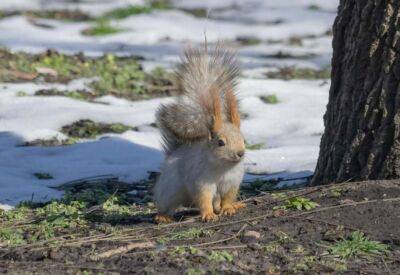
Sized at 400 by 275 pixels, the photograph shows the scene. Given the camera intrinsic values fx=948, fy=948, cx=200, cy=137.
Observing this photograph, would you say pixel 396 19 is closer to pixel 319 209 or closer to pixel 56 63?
pixel 319 209

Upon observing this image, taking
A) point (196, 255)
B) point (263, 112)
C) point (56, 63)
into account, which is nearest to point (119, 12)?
point (56, 63)

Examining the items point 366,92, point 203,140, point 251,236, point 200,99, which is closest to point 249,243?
point 251,236

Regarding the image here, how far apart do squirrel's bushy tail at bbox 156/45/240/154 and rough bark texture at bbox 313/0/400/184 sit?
56 centimetres

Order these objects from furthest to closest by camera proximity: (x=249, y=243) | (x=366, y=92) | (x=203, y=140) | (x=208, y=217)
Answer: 1. (x=366, y=92)
2. (x=203, y=140)
3. (x=208, y=217)
4. (x=249, y=243)

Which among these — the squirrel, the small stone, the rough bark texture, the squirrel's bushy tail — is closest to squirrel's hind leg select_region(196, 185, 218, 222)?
the squirrel

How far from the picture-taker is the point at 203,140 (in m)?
4.52

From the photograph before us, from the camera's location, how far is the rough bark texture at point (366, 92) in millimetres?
4562

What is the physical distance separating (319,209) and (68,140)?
9.84ft

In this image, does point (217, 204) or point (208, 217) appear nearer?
point (208, 217)

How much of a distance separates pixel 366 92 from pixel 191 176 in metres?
0.96

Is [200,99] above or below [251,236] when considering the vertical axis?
above

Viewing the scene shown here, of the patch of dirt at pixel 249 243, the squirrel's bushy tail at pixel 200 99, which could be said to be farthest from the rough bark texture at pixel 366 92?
the squirrel's bushy tail at pixel 200 99

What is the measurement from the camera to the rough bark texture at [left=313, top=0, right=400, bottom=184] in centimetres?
456

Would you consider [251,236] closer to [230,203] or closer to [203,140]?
[230,203]
